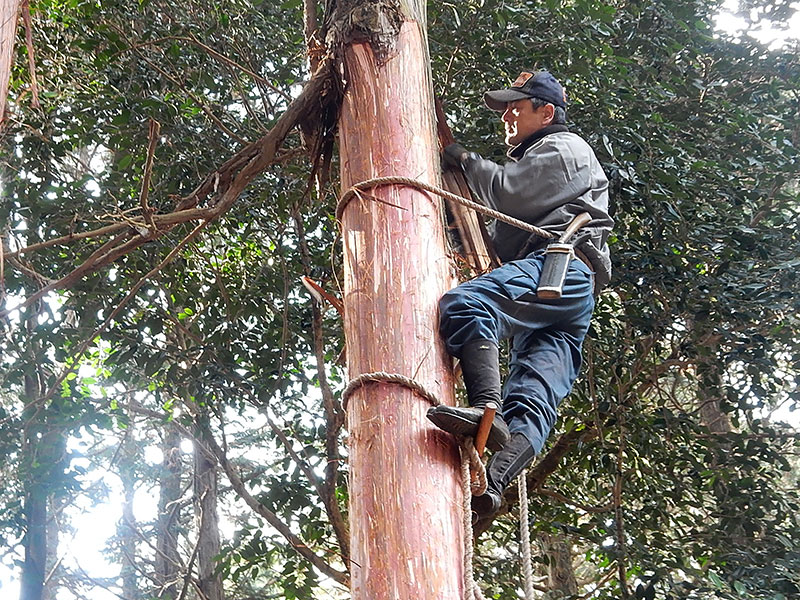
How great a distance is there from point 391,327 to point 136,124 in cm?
317

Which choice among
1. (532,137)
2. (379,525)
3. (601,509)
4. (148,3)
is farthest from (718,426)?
(379,525)

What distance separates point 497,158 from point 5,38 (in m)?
3.33

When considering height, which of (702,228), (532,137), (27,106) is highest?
(27,106)

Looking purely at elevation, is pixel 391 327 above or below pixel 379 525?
above

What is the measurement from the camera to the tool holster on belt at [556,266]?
7.70 feet

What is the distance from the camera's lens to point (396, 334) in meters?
1.97

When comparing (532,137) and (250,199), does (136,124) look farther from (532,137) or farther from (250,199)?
(532,137)

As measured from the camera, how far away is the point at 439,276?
2162 mm

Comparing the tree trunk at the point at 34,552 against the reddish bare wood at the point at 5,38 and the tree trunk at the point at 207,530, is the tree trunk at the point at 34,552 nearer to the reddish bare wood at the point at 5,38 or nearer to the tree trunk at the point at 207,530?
the tree trunk at the point at 207,530

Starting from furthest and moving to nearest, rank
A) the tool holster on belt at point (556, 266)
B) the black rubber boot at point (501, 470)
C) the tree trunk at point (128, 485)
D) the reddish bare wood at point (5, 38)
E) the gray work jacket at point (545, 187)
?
the tree trunk at point (128, 485)
the gray work jacket at point (545, 187)
the tool holster on belt at point (556, 266)
the black rubber boot at point (501, 470)
the reddish bare wood at point (5, 38)

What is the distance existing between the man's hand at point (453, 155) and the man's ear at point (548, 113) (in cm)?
45

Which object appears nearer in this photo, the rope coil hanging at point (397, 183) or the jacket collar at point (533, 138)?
the rope coil hanging at point (397, 183)

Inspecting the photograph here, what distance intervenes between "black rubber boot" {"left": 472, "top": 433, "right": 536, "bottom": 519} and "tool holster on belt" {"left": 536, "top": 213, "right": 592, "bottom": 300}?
43 cm

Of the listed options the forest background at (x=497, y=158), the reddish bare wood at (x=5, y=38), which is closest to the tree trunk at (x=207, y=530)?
the forest background at (x=497, y=158)
